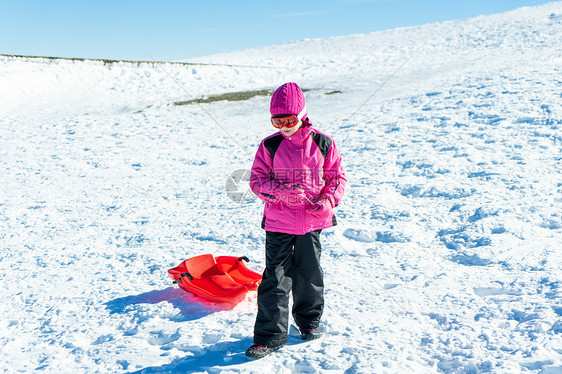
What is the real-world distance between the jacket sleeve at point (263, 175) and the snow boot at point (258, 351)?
0.88m

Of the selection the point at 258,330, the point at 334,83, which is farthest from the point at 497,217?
the point at 334,83

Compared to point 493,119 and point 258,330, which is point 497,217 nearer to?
point 258,330

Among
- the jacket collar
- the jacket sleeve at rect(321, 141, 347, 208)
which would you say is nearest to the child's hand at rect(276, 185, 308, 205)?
the jacket sleeve at rect(321, 141, 347, 208)

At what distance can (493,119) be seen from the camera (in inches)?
314

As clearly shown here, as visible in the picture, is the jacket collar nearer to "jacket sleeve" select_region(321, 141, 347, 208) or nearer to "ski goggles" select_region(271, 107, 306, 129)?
"ski goggles" select_region(271, 107, 306, 129)

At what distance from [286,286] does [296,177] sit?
0.69 meters

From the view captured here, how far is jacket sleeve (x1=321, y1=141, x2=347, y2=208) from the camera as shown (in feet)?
9.45

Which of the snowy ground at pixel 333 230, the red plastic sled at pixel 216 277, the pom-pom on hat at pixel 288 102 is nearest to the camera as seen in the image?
the pom-pom on hat at pixel 288 102

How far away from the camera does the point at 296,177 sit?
2.83 m

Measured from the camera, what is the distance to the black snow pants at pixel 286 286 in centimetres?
281

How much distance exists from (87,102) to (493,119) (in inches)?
415

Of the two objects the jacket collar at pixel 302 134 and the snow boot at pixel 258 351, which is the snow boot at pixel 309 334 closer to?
the snow boot at pixel 258 351

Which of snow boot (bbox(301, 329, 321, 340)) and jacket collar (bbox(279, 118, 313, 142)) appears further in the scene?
snow boot (bbox(301, 329, 321, 340))

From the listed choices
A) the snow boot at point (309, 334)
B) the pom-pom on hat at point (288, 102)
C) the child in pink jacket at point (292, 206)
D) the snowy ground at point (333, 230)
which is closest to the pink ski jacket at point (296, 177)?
the child in pink jacket at point (292, 206)
